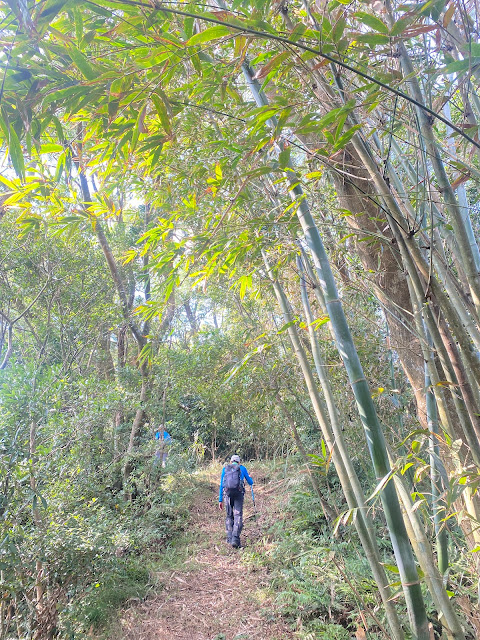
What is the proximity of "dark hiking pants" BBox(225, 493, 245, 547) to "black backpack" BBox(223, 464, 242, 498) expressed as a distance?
6 centimetres

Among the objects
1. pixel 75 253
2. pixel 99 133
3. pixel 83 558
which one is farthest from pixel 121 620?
pixel 75 253

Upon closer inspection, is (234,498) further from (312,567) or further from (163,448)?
(312,567)

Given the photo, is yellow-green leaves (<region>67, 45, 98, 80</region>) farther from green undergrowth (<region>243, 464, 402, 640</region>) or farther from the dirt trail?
the dirt trail

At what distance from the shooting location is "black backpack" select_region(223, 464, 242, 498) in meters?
4.65

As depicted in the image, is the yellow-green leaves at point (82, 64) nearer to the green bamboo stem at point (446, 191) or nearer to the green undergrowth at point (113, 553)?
the green bamboo stem at point (446, 191)

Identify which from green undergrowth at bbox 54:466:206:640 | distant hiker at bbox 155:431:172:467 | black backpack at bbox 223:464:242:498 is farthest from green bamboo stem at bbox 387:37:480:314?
distant hiker at bbox 155:431:172:467

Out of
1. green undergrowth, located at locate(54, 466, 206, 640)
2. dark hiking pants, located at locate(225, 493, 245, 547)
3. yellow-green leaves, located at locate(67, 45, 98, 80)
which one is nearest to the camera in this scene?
yellow-green leaves, located at locate(67, 45, 98, 80)

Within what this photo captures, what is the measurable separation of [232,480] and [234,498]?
0.68ft

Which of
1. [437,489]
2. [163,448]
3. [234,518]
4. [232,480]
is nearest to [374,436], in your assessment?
[437,489]

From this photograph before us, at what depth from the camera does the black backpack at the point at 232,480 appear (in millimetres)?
4648

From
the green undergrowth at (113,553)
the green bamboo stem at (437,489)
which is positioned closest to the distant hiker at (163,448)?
the green undergrowth at (113,553)

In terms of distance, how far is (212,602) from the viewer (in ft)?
11.4

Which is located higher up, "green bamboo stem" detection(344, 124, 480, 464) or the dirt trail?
"green bamboo stem" detection(344, 124, 480, 464)

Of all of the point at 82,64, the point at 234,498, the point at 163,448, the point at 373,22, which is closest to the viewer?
the point at 373,22
